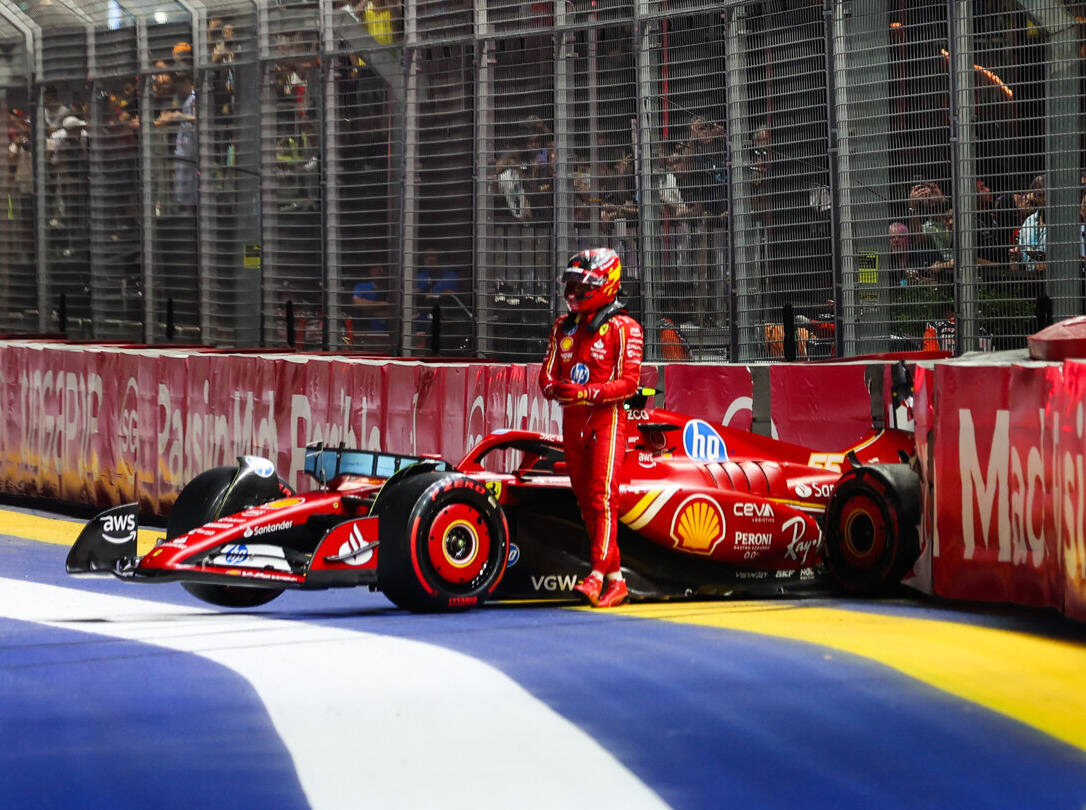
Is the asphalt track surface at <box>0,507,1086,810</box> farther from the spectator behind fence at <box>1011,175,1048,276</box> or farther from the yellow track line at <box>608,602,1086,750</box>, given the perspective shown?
the spectator behind fence at <box>1011,175,1048,276</box>

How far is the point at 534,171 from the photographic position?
1302 centimetres

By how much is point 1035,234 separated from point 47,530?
7.75 meters

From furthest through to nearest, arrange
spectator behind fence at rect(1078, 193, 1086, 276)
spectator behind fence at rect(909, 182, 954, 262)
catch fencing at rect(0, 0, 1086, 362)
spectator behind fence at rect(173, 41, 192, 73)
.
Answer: spectator behind fence at rect(173, 41, 192, 73) < spectator behind fence at rect(909, 182, 954, 262) < catch fencing at rect(0, 0, 1086, 362) < spectator behind fence at rect(1078, 193, 1086, 276)

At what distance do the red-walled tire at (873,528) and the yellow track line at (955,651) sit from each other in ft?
1.96

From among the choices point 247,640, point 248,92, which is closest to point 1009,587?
point 247,640

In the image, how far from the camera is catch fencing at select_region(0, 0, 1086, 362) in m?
10.0

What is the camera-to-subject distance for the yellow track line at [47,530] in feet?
38.5

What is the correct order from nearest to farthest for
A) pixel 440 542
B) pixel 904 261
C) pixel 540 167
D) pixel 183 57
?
1. pixel 440 542
2. pixel 904 261
3. pixel 540 167
4. pixel 183 57

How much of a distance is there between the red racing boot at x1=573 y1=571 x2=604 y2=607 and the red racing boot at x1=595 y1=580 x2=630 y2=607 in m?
0.04

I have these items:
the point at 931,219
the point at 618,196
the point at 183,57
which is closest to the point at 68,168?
the point at 183,57

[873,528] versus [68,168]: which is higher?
[68,168]

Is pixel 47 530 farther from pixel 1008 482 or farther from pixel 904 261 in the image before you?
pixel 1008 482

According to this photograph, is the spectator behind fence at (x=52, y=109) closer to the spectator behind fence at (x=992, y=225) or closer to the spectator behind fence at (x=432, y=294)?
the spectator behind fence at (x=432, y=294)

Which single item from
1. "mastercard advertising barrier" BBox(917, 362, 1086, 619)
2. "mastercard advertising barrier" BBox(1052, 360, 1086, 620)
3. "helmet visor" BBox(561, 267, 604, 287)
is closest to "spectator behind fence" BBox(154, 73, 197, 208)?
"helmet visor" BBox(561, 267, 604, 287)
